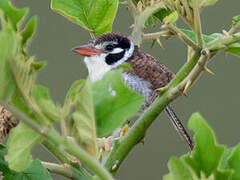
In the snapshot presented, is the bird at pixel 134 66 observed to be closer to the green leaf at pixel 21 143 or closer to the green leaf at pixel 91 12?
the green leaf at pixel 91 12

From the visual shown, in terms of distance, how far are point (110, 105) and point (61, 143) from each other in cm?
5

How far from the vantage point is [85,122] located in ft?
1.48

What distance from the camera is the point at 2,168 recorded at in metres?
0.68

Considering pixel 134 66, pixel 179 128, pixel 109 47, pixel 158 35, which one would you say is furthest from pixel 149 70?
pixel 158 35

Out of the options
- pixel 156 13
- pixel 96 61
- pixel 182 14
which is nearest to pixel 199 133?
pixel 182 14

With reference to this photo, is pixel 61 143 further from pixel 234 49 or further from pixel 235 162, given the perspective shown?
pixel 234 49

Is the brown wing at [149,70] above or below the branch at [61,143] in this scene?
below

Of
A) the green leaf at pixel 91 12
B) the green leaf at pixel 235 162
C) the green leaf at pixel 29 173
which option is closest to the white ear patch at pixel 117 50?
the green leaf at pixel 91 12

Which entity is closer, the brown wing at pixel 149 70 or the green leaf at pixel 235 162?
the green leaf at pixel 235 162

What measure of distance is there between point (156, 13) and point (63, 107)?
1.49 ft

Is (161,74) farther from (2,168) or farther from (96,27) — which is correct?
(2,168)

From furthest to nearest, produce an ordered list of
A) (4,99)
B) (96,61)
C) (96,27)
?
(96,61) → (96,27) → (4,99)

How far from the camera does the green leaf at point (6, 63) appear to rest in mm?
416

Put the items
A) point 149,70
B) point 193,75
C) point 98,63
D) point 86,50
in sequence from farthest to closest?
point 149,70 → point 98,63 → point 86,50 → point 193,75
